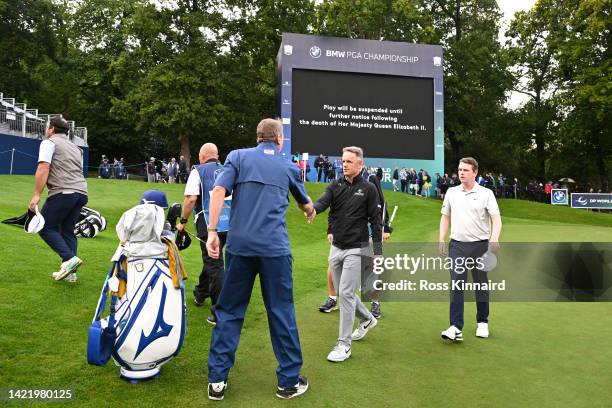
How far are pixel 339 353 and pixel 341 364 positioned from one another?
0.12 meters

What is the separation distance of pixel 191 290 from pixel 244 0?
35.9 m

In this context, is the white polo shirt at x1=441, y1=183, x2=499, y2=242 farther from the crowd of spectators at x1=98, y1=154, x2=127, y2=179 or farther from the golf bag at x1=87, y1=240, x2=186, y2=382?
the crowd of spectators at x1=98, y1=154, x2=127, y2=179

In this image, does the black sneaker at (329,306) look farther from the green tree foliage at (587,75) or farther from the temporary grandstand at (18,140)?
the green tree foliage at (587,75)

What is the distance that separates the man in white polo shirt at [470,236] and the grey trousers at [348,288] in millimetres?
975

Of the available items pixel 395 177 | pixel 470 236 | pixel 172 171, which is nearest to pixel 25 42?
pixel 172 171

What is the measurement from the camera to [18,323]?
4887mm

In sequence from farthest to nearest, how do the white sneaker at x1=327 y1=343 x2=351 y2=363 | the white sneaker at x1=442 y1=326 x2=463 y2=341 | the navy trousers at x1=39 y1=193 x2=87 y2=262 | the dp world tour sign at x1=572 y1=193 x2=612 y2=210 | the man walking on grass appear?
the dp world tour sign at x1=572 y1=193 x2=612 y2=210 → the navy trousers at x1=39 y1=193 x2=87 y2=262 → the white sneaker at x1=442 y1=326 x2=463 y2=341 → the man walking on grass → the white sneaker at x1=327 y1=343 x2=351 y2=363

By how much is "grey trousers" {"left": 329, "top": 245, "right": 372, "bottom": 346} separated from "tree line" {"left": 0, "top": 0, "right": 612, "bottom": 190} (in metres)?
30.7

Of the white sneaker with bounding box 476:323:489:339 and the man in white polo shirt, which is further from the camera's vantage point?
the white sneaker with bounding box 476:323:489:339

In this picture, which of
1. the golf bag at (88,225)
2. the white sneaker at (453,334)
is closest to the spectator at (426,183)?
the golf bag at (88,225)

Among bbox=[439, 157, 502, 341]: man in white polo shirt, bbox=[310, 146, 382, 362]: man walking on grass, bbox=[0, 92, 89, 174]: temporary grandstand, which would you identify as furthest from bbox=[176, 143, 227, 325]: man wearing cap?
bbox=[0, 92, 89, 174]: temporary grandstand

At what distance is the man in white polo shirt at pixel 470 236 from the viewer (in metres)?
5.52

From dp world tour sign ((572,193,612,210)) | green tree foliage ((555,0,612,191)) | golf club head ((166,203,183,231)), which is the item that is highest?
green tree foliage ((555,0,612,191))

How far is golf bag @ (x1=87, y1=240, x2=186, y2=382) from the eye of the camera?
3.78 meters
